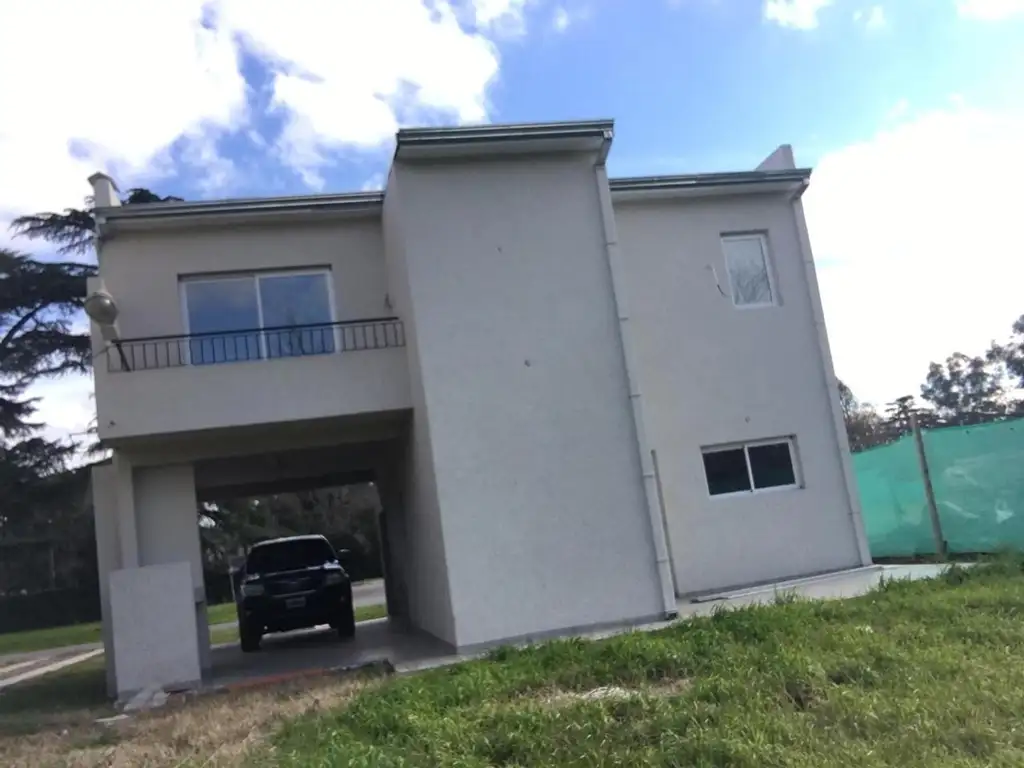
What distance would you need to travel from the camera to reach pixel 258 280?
11.6m

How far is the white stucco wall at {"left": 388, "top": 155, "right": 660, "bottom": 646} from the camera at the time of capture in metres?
9.92

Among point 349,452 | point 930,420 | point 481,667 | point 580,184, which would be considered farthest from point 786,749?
point 930,420

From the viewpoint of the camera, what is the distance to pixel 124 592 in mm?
9938

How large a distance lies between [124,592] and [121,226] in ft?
14.5

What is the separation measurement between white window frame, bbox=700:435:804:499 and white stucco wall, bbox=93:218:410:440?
438cm

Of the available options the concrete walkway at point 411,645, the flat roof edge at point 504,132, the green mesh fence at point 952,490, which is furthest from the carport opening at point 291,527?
the flat roof edge at point 504,132

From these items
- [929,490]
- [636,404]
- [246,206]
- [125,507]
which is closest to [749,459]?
[929,490]

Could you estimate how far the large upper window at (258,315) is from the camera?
37.1ft

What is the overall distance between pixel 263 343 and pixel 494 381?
10.3ft

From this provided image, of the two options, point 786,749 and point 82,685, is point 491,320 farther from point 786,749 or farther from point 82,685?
point 82,685

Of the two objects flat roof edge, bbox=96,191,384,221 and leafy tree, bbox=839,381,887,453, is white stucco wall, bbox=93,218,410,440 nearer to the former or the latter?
flat roof edge, bbox=96,191,384,221

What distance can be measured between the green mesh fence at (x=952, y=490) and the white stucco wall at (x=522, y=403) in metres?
5.14

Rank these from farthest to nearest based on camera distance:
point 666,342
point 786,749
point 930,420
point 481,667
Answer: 1. point 930,420
2. point 666,342
3. point 481,667
4. point 786,749

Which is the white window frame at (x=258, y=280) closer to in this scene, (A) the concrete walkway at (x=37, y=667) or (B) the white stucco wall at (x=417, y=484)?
(B) the white stucco wall at (x=417, y=484)
